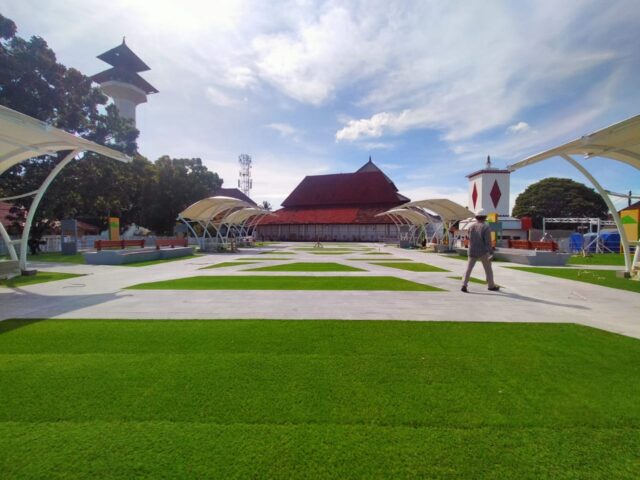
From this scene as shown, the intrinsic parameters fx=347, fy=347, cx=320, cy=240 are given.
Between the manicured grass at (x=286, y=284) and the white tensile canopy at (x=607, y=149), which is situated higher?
the white tensile canopy at (x=607, y=149)

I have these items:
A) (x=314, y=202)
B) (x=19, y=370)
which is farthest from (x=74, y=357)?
(x=314, y=202)

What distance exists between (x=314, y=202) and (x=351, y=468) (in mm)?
59207

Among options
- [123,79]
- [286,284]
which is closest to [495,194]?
[286,284]

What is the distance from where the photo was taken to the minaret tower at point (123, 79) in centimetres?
5356

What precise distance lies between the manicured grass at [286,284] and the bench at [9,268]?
16.6ft

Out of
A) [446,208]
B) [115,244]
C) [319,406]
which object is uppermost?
[446,208]

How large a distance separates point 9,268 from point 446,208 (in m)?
23.4

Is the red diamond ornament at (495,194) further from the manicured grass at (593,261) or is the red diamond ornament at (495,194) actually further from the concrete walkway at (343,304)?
the concrete walkway at (343,304)

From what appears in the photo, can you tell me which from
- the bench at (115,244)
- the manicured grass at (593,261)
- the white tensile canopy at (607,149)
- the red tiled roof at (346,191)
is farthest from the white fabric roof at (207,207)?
the red tiled roof at (346,191)

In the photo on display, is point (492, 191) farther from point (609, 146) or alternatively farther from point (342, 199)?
point (609, 146)

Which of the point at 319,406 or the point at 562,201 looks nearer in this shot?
the point at 319,406

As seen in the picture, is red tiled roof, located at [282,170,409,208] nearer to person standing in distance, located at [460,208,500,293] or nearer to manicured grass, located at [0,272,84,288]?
person standing in distance, located at [460,208,500,293]

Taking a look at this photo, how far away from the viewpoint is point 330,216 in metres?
54.4

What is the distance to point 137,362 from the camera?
407 centimetres
